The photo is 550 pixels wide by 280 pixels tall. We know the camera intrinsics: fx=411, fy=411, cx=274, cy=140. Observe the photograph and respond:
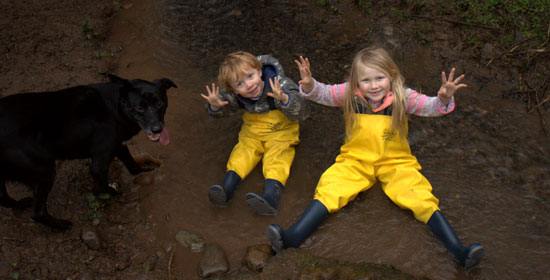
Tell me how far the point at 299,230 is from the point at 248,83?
1.37m

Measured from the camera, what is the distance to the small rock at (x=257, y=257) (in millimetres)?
3400

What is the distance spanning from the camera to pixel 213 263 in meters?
3.47

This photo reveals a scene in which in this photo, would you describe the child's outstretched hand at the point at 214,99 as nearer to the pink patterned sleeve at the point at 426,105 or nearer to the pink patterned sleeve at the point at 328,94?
the pink patterned sleeve at the point at 328,94

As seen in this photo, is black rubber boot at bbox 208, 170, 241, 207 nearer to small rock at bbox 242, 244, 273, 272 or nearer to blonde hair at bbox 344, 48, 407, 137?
small rock at bbox 242, 244, 273, 272

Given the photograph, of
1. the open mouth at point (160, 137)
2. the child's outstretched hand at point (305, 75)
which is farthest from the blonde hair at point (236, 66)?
the open mouth at point (160, 137)

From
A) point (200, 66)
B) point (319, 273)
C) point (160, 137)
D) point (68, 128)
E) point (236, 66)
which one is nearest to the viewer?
point (319, 273)

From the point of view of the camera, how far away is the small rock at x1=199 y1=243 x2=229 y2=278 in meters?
3.43

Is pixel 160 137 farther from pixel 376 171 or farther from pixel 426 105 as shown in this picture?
pixel 426 105

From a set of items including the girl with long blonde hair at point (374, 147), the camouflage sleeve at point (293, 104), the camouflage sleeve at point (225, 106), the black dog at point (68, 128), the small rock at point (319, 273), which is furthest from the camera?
the camouflage sleeve at point (225, 106)

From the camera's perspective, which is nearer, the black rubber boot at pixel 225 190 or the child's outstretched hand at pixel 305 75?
the child's outstretched hand at pixel 305 75

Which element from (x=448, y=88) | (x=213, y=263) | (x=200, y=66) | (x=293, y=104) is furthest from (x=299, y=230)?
(x=200, y=66)

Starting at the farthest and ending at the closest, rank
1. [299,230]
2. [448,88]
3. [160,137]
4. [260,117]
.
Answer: [260,117], [160,137], [299,230], [448,88]

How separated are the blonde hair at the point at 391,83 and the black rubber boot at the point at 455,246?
0.79 metres

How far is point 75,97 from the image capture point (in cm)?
365
